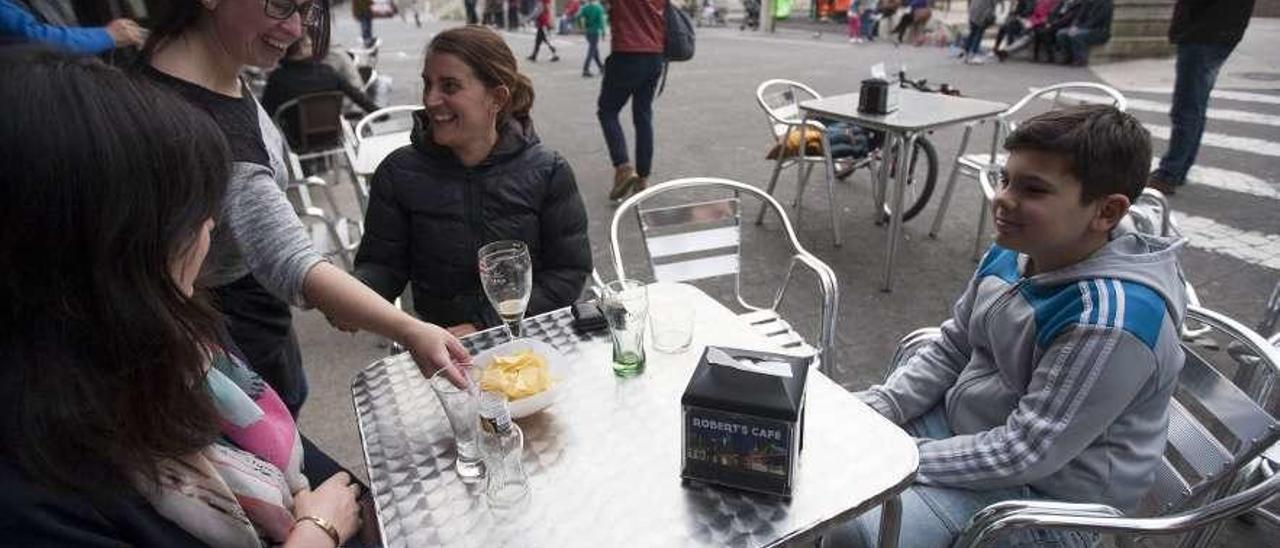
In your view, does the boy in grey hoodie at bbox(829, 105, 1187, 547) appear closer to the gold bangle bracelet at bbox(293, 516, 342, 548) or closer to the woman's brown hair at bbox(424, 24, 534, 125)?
the gold bangle bracelet at bbox(293, 516, 342, 548)

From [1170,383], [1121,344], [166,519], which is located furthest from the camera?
[1170,383]

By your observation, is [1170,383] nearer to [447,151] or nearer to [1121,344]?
[1121,344]

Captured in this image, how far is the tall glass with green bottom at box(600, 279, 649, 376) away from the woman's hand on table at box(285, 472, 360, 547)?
1.98ft

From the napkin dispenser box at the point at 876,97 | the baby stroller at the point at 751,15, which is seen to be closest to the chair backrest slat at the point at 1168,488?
the napkin dispenser box at the point at 876,97

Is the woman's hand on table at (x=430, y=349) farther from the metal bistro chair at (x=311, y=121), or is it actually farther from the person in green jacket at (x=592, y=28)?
the person in green jacket at (x=592, y=28)

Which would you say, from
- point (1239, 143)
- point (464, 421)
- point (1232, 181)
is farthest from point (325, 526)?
point (1239, 143)

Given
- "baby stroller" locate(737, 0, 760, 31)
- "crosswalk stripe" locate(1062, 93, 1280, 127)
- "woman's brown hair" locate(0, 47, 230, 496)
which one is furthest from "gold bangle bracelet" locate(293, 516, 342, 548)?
"baby stroller" locate(737, 0, 760, 31)

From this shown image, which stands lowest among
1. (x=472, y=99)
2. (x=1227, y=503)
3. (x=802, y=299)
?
(x=802, y=299)

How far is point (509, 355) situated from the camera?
155 cm

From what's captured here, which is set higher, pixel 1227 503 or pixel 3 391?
pixel 3 391

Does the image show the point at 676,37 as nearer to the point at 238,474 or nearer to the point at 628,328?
the point at 628,328

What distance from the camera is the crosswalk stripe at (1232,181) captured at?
5.17 meters

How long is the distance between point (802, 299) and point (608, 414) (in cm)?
250

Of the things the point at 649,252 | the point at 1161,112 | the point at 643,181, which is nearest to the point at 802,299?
the point at 649,252
